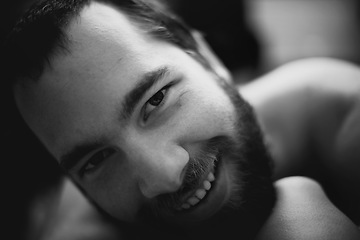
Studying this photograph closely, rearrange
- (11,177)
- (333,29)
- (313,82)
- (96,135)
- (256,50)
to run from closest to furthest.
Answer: (96,135)
(313,82)
(11,177)
(256,50)
(333,29)

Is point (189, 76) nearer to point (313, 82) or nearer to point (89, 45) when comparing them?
point (89, 45)

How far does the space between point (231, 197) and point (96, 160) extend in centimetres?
26

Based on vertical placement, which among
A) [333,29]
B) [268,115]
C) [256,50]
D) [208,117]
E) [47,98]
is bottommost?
[333,29]

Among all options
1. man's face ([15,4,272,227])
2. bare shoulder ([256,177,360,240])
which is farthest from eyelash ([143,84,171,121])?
bare shoulder ([256,177,360,240])

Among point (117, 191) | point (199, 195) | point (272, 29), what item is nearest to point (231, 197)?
point (199, 195)

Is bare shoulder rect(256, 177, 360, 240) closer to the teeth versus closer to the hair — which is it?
the teeth

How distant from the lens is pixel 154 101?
669 mm

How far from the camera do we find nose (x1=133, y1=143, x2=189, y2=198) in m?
0.58

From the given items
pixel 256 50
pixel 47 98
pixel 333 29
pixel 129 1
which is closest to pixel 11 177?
pixel 47 98

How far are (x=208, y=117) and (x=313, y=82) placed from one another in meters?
0.45

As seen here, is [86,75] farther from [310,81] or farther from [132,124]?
[310,81]

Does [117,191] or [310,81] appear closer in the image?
[117,191]

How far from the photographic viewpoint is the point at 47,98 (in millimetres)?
659

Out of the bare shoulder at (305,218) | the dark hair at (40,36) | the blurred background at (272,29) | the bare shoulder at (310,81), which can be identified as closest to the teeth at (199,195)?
the bare shoulder at (305,218)
